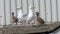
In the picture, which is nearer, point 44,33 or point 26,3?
point 44,33

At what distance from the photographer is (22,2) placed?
8.77 feet

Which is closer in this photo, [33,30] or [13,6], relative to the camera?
[33,30]

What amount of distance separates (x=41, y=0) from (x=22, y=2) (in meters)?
0.33

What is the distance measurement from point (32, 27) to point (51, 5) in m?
1.03

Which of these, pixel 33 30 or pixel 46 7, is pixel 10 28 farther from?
pixel 46 7

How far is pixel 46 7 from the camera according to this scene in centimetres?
265

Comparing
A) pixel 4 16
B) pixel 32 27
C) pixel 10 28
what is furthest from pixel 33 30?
pixel 4 16

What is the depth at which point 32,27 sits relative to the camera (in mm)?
1746

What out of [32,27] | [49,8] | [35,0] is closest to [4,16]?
[35,0]

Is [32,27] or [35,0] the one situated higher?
[35,0]

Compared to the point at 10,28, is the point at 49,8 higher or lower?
higher

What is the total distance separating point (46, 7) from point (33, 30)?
3.33 feet

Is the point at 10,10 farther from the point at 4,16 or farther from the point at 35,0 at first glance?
the point at 35,0

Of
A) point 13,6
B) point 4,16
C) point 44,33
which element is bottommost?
point 44,33
